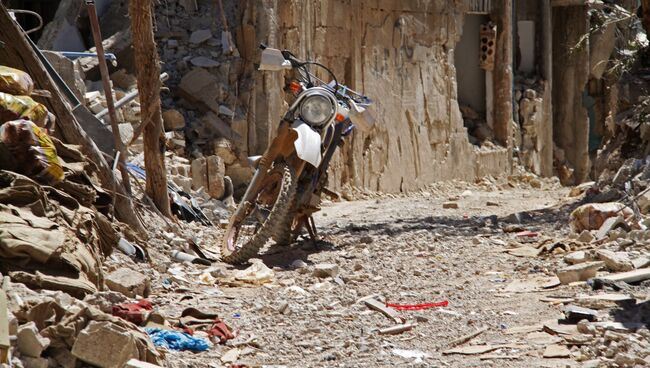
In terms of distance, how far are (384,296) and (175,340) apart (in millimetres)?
2047

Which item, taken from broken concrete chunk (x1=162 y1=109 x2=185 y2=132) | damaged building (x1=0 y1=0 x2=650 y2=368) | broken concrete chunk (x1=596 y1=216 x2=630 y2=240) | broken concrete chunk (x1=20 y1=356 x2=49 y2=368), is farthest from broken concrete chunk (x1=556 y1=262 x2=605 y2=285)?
broken concrete chunk (x1=162 y1=109 x2=185 y2=132)

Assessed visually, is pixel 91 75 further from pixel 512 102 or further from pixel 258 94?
pixel 512 102

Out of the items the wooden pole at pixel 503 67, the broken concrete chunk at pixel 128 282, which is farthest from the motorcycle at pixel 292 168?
the wooden pole at pixel 503 67

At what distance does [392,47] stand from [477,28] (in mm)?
4239

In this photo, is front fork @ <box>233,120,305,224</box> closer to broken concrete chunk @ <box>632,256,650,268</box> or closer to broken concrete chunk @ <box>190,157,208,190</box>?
broken concrete chunk @ <box>632,256,650,268</box>

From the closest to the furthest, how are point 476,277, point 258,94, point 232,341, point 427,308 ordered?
point 232,341
point 427,308
point 476,277
point 258,94

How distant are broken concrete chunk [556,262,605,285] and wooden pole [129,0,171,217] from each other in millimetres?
3707

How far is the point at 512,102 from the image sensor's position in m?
21.7

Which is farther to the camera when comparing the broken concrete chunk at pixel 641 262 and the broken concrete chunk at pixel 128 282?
the broken concrete chunk at pixel 641 262

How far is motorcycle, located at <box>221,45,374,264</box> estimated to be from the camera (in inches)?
336

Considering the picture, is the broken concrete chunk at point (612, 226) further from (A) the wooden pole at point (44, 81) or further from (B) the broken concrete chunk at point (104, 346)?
(B) the broken concrete chunk at point (104, 346)

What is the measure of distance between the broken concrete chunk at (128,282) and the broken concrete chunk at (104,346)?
174cm

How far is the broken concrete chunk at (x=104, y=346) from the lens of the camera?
4.64 meters

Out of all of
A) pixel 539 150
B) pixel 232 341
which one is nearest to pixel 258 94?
pixel 232 341
